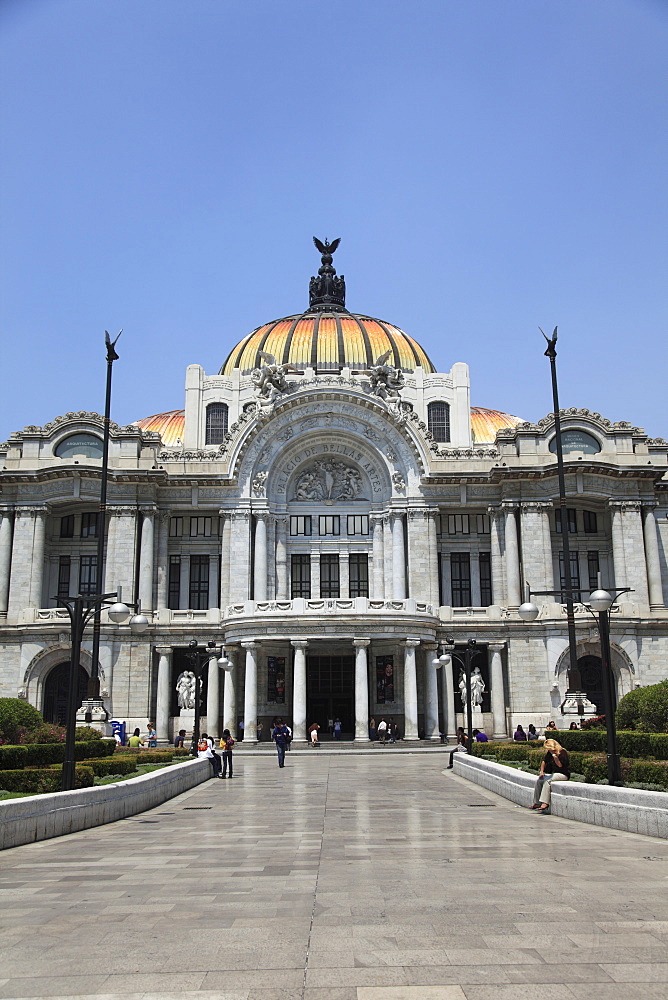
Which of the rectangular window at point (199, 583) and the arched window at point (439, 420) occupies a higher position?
the arched window at point (439, 420)

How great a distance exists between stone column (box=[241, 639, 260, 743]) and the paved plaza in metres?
33.1

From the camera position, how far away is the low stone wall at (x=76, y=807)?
59.0 feet

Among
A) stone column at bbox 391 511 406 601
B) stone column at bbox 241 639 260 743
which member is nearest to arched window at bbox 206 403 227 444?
stone column at bbox 391 511 406 601

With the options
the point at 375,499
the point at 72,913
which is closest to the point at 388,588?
the point at 375,499

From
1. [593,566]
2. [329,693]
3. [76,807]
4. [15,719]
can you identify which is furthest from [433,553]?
[76,807]

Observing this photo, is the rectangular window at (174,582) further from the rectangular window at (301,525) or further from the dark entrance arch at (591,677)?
the dark entrance arch at (591,677)

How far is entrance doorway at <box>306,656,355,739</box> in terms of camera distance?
5944 centimetres

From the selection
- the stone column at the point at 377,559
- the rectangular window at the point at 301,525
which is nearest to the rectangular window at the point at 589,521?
the stone column at the point at 377,559

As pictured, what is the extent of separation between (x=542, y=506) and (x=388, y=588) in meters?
11.0

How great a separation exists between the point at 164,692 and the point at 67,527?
1293 cm

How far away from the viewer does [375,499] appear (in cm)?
6419

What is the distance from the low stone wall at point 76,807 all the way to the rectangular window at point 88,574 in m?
34.9

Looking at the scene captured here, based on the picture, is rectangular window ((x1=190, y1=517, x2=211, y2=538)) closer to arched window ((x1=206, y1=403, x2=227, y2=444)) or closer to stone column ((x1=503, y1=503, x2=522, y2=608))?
arched window ((x1=206, y1=403, x2=227, y2=444))

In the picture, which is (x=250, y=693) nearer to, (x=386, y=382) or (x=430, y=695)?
(x=430, y=695)
